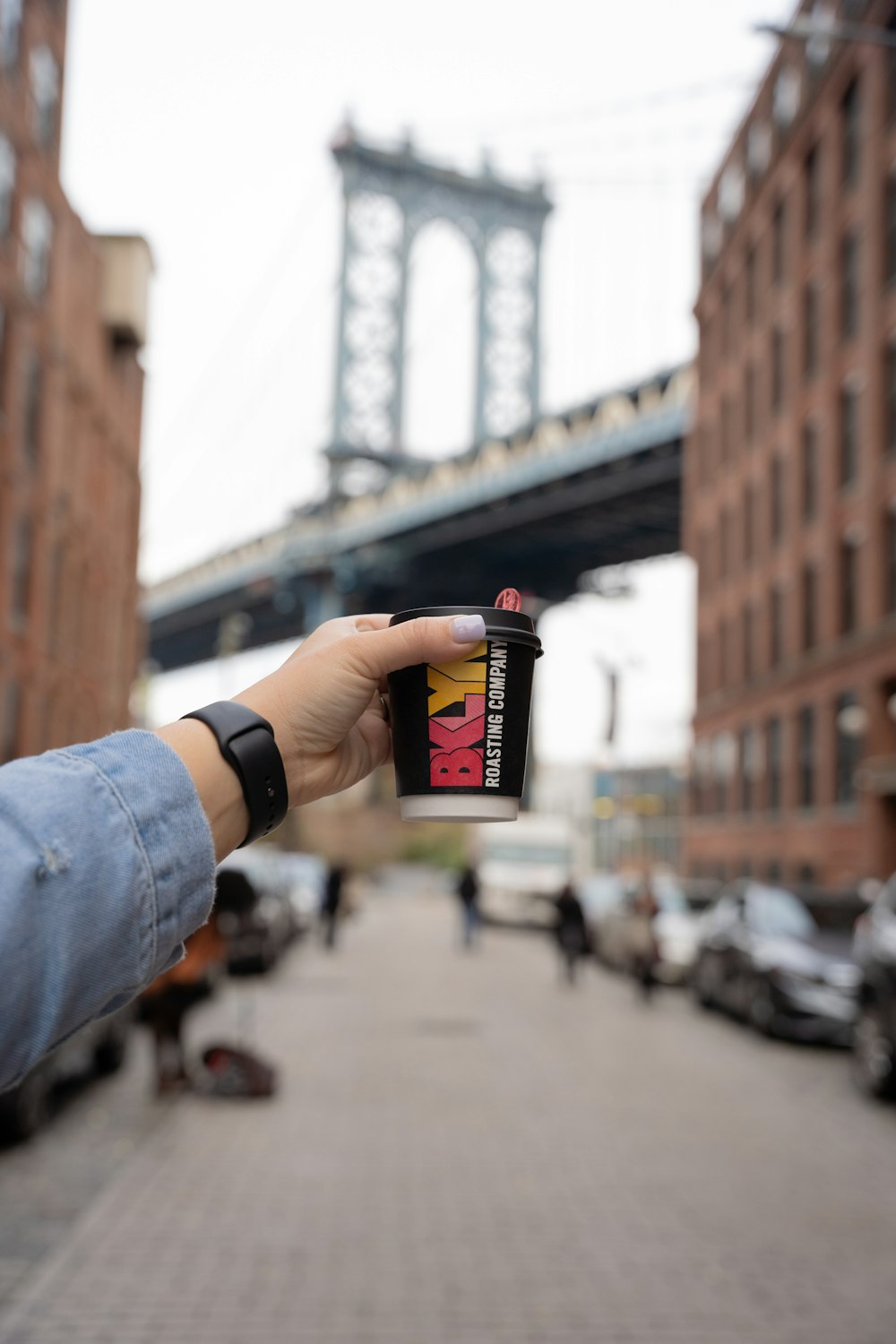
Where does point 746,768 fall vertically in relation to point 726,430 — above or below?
below

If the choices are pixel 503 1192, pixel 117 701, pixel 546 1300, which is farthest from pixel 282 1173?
pixel 117 701

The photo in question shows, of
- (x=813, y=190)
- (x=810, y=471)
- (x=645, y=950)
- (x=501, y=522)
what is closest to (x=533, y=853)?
(x=810, y=471)

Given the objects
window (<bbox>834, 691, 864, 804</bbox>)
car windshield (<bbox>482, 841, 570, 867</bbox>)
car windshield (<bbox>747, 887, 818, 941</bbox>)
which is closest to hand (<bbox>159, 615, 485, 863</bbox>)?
car windshield (<bbox>747, 887, 818, 941</bbox>)

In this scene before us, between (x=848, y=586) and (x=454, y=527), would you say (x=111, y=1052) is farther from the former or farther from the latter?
(x=454, y=527)

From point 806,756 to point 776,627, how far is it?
4.70 metres

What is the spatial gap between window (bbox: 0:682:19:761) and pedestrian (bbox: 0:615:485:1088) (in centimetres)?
3267

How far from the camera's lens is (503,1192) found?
8.31 m

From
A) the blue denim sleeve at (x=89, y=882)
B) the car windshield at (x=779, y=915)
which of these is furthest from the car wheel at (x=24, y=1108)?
the car windshield at (x=779, y=915)

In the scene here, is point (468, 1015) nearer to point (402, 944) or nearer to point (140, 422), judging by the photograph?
point (402, 944)

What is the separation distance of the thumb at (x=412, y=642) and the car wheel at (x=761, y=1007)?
589 inches

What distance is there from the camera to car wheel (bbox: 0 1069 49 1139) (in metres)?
9.17

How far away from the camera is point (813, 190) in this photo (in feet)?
140

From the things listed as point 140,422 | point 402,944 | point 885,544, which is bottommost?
point 402,944

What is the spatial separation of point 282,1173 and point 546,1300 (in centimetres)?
295
